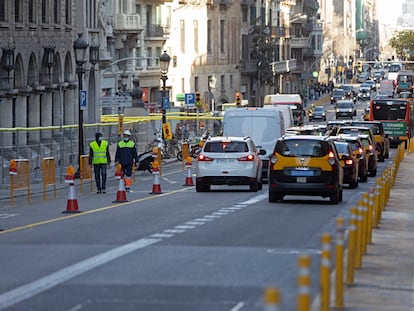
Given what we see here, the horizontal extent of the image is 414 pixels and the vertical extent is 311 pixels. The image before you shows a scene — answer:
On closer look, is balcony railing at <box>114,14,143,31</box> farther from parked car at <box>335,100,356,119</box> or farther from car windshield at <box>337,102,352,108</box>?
car windshield at <box>337,102,352,108</box>

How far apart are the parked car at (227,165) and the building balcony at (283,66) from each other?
278ft

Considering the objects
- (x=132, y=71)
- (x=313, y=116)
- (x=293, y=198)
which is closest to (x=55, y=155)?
(x=293, y=198)

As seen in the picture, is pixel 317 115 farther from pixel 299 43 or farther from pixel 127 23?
pixel 299 43

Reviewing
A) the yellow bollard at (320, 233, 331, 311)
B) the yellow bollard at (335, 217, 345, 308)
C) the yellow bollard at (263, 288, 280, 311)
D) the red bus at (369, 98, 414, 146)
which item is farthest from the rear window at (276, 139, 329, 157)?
the red bus at (369, 98, 414, 146)

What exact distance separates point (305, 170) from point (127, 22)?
52.9 metres

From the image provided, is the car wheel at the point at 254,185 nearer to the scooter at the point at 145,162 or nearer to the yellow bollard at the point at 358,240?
the scooter at the point at 145,162

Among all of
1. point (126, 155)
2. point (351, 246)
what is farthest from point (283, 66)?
point (351, 246)

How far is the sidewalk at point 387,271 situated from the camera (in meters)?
14.1

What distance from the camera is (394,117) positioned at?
7806 centimetres

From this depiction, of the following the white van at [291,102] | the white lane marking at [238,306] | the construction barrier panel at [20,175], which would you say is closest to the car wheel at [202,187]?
the construction barrier panel at [20,175]

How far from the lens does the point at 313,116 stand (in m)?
111

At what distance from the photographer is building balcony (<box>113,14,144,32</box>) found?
80.8 m

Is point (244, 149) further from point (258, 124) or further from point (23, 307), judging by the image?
point (23, 307)

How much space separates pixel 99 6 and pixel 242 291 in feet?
187
